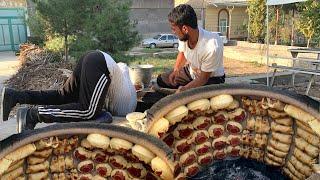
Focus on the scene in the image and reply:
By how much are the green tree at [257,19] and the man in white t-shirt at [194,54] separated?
560 inches

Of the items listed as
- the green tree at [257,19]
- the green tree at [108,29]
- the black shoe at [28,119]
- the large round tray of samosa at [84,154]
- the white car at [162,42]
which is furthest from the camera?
the white car at [162,42]

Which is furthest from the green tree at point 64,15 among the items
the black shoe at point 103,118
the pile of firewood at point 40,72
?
the black shoe at point 103,118

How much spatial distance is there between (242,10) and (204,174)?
21490 millimetres

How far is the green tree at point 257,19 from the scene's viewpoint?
53.9 feet

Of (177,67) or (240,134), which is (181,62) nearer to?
(177,67)

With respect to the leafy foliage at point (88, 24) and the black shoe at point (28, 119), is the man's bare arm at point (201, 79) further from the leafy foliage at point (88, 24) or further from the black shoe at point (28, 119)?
the leafy foliage at point (88, 24)

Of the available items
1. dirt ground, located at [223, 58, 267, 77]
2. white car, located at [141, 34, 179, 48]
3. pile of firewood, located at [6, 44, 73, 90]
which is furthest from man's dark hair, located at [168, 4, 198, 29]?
white car, located at [141, 34, 179, 48]

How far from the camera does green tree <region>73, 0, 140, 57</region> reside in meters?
10.1

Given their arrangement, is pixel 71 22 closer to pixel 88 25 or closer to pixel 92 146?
pixel 88 25

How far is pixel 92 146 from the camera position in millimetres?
1885

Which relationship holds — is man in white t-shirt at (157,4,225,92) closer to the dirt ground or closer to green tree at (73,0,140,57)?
green tree at (73,0,140,57)

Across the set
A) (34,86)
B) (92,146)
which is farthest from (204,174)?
(34,86)

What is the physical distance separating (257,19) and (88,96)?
15696 mm

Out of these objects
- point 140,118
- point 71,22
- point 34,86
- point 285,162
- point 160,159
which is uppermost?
point 71,22
